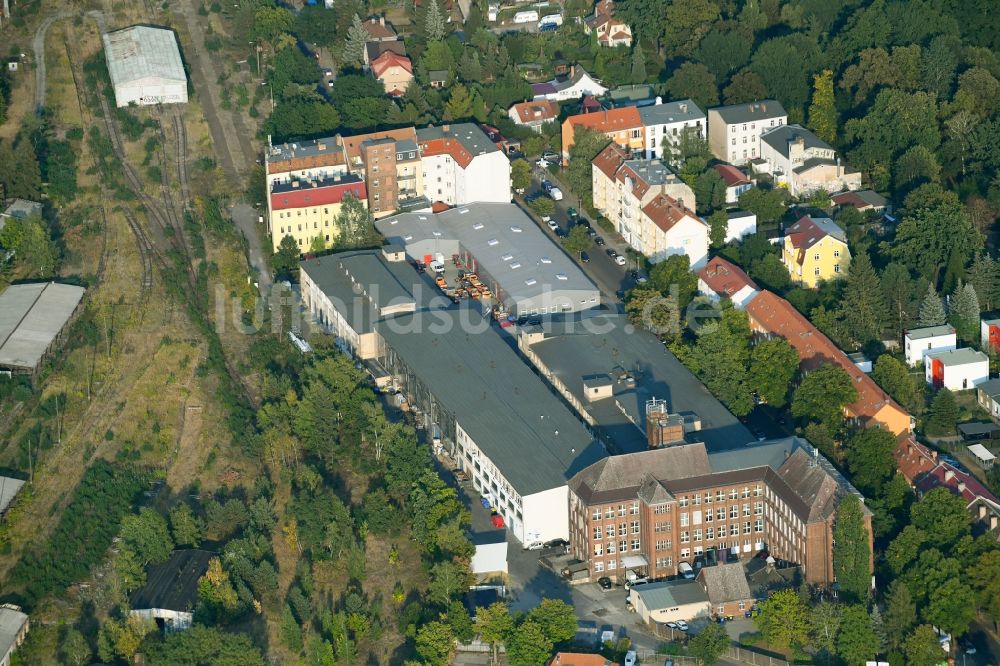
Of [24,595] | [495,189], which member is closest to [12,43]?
[495,189]

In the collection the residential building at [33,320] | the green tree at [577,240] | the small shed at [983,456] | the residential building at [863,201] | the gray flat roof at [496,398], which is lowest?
the small shed at [983,456]

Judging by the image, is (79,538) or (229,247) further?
(229,247)

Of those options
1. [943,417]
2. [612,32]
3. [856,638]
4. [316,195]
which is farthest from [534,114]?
[856,638]

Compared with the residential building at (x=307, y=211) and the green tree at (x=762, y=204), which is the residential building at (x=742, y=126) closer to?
the green tree at (x=762, y=204)

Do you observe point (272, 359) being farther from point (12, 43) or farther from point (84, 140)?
point (12, 43)

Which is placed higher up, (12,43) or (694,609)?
(12,43)

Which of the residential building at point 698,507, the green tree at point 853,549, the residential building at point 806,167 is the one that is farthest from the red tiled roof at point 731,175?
the green tree at point 853,549
